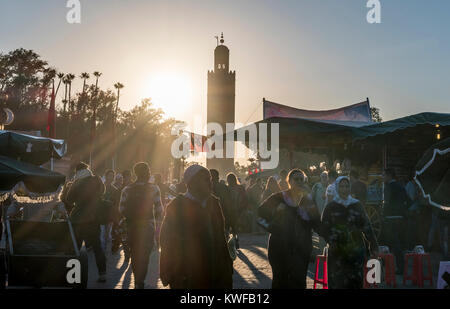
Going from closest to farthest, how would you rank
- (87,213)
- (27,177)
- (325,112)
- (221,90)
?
(27,177) < (87,213) < (325,112) < (221,90)

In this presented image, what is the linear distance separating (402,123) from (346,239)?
671cm

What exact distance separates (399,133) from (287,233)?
10.2m

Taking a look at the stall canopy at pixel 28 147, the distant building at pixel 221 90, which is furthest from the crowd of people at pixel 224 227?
the distant building at pixel 221 90

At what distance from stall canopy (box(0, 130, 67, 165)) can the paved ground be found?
253 centimetres

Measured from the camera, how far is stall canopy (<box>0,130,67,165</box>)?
30.6ft

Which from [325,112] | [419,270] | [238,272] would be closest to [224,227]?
[419,270]

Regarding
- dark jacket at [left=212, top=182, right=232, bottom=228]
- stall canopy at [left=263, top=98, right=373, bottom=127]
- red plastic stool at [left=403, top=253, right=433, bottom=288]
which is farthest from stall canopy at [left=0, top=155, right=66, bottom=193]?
stall canopy at [left=263, top=98, right=373, bottom=127]

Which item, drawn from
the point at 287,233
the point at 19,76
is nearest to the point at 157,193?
the point at 287,233

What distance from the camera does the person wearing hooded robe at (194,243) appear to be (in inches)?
193

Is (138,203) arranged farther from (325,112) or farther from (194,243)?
(325,112)

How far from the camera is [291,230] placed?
21.7 ft

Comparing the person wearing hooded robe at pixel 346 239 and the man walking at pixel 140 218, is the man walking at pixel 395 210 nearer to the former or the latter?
the person wearing hooded robe at pixel 346 239

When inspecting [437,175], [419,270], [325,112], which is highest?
[325,112]
